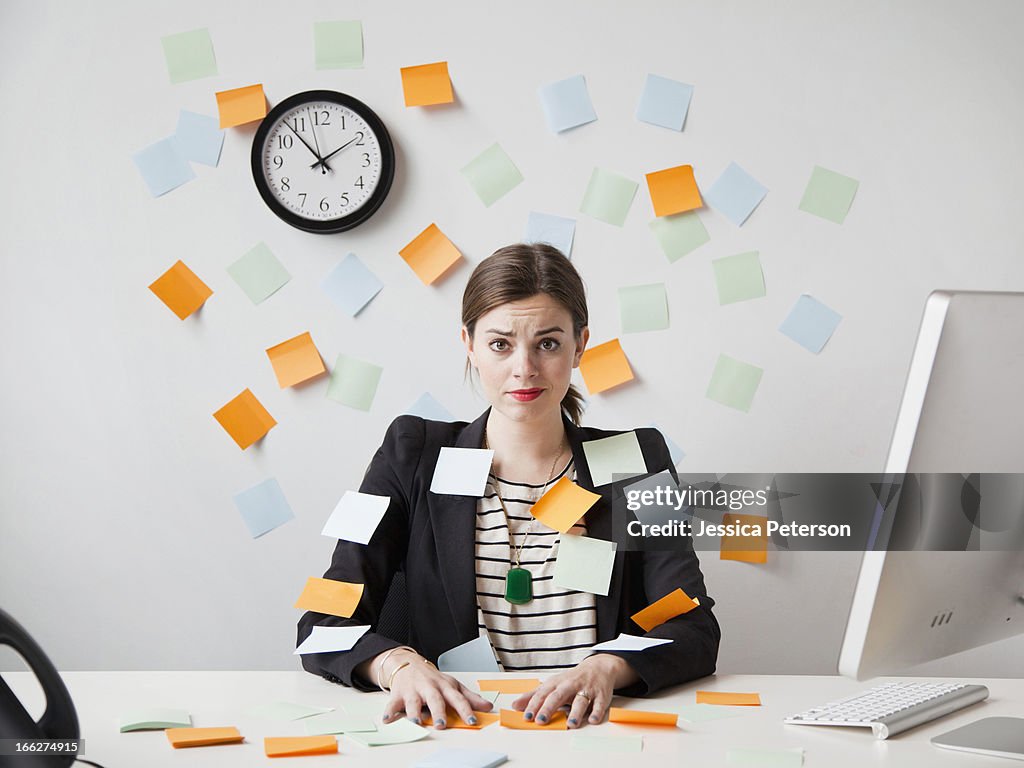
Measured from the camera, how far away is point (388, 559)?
1543 millimetres

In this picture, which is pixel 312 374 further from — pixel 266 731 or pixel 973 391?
pixel 973 391

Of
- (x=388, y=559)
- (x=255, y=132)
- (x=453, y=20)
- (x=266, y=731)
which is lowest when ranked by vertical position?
(x=266, y=731)

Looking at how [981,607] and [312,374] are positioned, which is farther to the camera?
[312,374]

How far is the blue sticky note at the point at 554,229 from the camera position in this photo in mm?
2031

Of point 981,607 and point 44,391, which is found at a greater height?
point 44,391

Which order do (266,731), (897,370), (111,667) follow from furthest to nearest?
(111,667) → (897,370) → (266,731)

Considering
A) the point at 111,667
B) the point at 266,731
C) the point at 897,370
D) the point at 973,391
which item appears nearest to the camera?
the point at 973,391

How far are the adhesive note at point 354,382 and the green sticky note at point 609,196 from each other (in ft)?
1.93

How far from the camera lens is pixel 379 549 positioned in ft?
5.03

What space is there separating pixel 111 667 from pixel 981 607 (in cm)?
188

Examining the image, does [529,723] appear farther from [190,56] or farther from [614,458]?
[190,56]

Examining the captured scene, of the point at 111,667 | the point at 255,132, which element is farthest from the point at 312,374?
the point at 111,667

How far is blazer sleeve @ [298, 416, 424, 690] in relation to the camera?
4.51 ft

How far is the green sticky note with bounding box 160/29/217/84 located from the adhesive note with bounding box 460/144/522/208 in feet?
2.00
